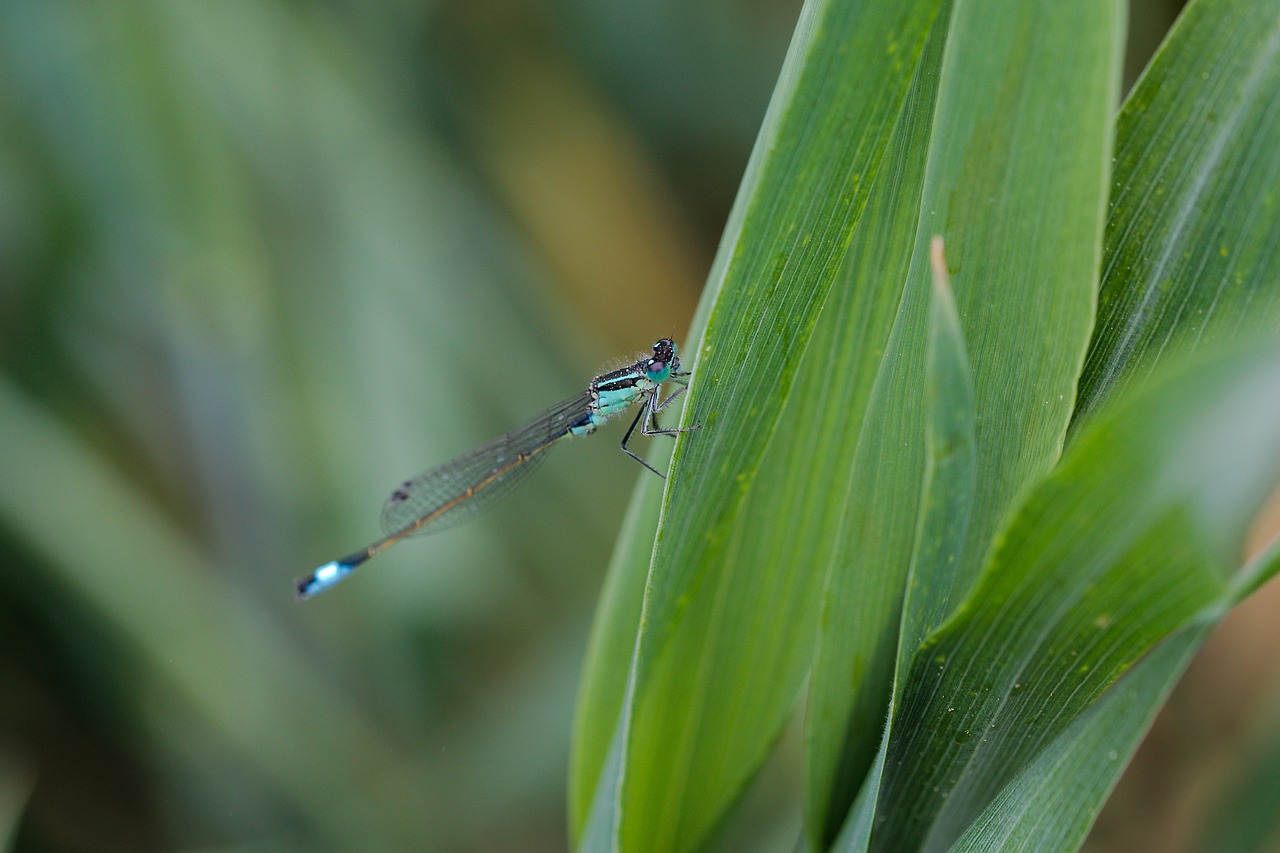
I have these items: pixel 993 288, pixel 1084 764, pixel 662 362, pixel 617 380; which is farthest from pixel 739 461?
pixel 617 380

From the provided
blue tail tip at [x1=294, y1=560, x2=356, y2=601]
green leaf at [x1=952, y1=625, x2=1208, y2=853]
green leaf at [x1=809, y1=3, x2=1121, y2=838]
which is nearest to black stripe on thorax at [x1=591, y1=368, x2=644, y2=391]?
blue tail tip at [x1=294, y1=560, x2=356, y2=601]

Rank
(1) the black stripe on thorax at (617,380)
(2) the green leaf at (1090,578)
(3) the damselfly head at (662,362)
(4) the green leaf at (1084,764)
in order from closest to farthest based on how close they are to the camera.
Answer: (2) the green leaf at (1090,578), (4) the green leaf at (1084,764), (3) the damselfly head at (662,362), (1) the black stripe on thorax at (617,380)

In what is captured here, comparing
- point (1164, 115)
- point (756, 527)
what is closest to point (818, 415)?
point (756, 527)

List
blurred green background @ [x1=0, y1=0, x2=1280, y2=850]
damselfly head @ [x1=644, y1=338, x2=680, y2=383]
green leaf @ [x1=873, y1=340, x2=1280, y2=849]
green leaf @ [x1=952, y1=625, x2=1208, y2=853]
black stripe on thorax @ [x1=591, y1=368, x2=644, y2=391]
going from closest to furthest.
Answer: green leaf @ [x1=873, y1=340, x2=1280, y2=849], green leaf @ [x1=952, y1=625, x2=1208, y2=853], damselfly head @ [x1=644, y1=338, x2=680, y2=383], black stripe on thorax @ [x1=591, y1=368, x2=644, y2=391], blurred green background @ [x1=0, y1=0, x2=1280, y2=850]

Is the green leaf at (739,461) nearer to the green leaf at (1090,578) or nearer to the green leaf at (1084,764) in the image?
the green leaf at (1090,578)

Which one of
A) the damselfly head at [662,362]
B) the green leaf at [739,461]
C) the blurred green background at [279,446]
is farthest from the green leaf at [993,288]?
the blurred green background at [279,446]

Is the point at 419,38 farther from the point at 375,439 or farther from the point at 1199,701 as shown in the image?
the point at 1199,701

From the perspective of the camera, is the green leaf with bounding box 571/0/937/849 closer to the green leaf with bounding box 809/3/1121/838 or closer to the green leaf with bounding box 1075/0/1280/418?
the green leaf with bounding box 809/3/1121/838
